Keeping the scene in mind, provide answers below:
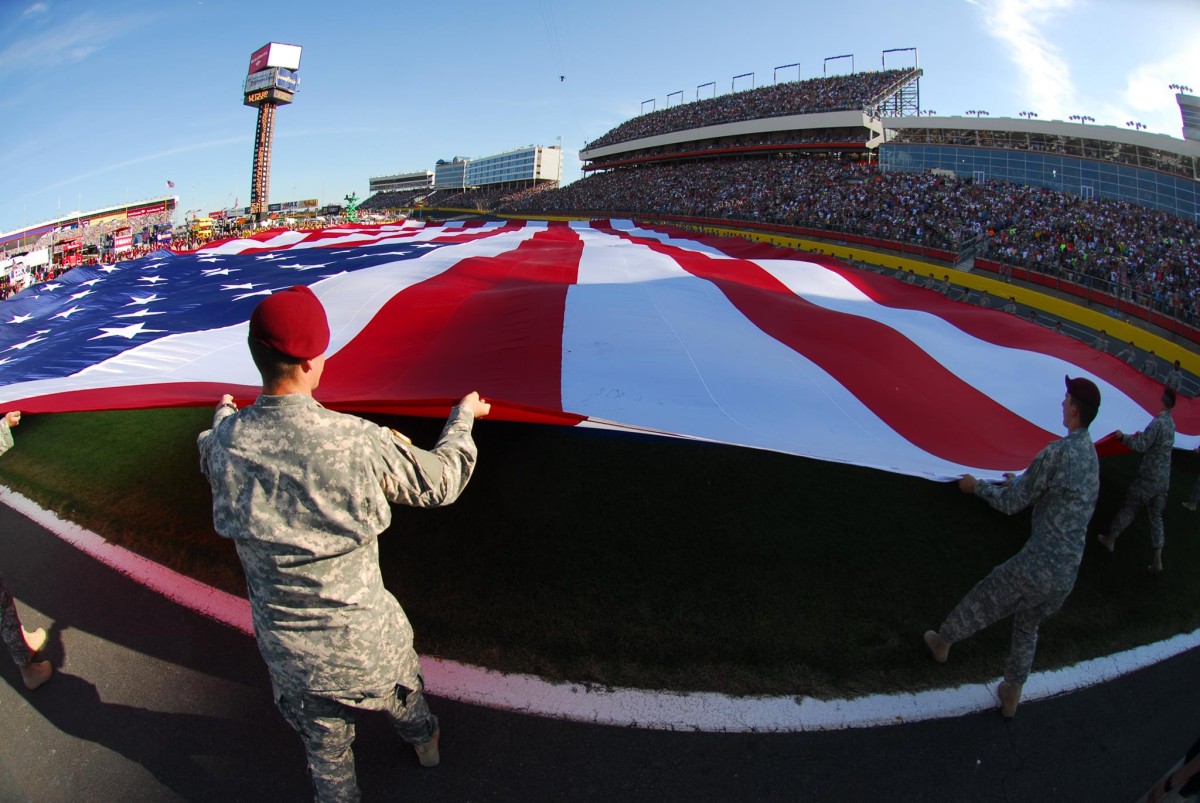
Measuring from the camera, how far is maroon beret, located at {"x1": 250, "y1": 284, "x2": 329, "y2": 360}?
1383 mm

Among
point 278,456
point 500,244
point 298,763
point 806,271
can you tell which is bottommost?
point 298,763

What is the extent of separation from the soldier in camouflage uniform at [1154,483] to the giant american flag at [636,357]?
0.14m

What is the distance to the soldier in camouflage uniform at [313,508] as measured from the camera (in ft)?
4.70

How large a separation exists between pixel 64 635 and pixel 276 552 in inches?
107

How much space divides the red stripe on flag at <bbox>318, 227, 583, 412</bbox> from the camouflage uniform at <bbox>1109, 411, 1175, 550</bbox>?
12.1 feet

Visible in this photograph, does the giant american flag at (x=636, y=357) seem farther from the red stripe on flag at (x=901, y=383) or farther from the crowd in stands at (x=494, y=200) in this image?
the crowd in stands at (x=494, y=200)

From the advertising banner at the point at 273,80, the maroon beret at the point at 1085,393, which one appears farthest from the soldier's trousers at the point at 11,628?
the advertising banner at the point at 273,80

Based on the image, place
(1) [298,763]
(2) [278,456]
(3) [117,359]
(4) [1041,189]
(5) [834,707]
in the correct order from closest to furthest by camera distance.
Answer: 1. (2) [278,456]
2. (1) [298,763]
3. (5) [834,707]
4. (3) [117,359]
5. (4) [1041,189]

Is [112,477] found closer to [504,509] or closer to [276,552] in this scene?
[504,509]

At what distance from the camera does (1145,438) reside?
3.48 meters

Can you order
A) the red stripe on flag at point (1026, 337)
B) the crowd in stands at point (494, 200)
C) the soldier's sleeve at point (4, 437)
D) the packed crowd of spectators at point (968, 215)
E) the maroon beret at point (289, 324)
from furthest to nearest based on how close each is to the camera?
the crowd in stands at point (494, 200) → the packed crowd of spectators at point (968, 215) → the red stripe on flag at point (1026, 337) → the soldier's sleeve at point (4, 437) → the maroon beret at point (289, 324)

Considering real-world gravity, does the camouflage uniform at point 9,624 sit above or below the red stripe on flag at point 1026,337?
below

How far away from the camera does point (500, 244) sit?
26.7 ft

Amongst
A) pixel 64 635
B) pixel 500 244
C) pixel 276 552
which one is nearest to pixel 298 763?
pixel 276 552
